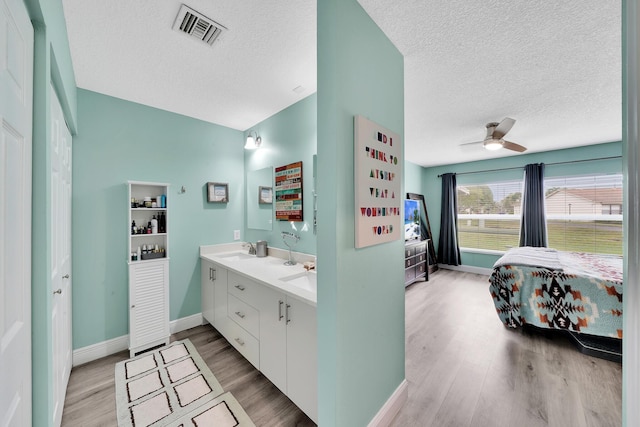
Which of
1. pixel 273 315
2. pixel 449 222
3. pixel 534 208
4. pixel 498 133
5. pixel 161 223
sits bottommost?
pixel 273 315

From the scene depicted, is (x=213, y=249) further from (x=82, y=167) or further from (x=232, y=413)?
(x=232, y=413)

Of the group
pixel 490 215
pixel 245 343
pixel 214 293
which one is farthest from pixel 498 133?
pixel 214 293

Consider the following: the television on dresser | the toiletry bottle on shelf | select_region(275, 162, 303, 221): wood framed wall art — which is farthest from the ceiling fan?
the toiletry bottle on shelf

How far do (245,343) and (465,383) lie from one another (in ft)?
5.93

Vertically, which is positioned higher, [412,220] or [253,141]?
[253,141]

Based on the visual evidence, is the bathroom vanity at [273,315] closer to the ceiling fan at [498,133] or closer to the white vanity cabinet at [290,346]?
the white vanity cabinet at [290,346]

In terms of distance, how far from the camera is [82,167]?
86.4 inches

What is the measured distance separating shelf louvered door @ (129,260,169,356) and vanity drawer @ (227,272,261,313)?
2.43ft

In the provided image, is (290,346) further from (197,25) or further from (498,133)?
(498,133)

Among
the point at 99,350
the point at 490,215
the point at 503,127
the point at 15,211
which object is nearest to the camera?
the point at 15,211

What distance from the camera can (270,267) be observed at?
225cm

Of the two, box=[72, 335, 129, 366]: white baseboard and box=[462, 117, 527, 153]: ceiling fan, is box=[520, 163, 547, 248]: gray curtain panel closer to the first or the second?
box=[462, 117, 527, 153]: ceiling fan

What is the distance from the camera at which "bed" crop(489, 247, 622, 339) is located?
2.20 meters

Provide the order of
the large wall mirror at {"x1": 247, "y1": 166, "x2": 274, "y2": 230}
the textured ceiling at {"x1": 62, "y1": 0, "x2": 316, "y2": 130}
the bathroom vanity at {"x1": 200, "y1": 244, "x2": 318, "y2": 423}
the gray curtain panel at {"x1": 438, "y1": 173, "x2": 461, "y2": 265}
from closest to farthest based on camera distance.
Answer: the textured ceiling at {"x1": 62, "y1": 0, "x2": 316, "y2": 130} < the bathroom vanity at {"x1": 200, "y1": 244, "x2": 318, "y2": 423} < the large wall mirror at {"x1": 247, "y1": 166, "x2": 274, "y2": 230} < the gray curtain panel at {"x1": 438, "y1": 173, "x2": 461, "y2": 265}
